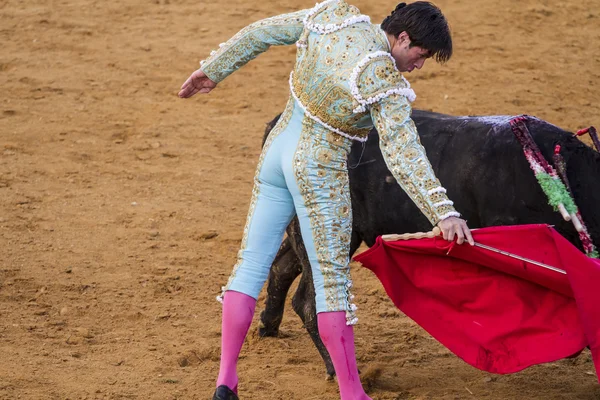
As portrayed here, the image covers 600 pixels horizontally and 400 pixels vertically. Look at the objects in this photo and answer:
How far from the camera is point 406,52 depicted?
3301 mm

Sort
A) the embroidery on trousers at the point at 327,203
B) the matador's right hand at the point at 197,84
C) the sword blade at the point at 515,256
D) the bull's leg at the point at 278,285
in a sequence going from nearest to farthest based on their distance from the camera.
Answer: the embroidery on trousers at the point at 327,203 < the sword blade at the point at 515,256 < the matador's right hand at the point at 197,84 < the bull's leg at the point at 278,285

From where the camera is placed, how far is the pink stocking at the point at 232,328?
3.47 metres

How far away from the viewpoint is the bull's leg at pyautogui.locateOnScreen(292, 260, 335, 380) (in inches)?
167

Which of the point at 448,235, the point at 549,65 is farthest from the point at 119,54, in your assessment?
the point at 448,235

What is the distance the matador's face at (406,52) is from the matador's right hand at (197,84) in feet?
2.87

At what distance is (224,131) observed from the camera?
7.61 metres

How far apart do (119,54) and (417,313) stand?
5676mm

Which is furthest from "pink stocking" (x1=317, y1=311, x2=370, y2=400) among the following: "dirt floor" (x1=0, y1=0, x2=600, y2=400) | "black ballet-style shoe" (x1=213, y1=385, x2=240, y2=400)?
"dirt floor" (x1=0, y1=0, x2=600, y2=400)

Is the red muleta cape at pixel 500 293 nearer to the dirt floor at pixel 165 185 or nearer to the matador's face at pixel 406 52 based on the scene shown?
the dirt floor at pixel 165 185

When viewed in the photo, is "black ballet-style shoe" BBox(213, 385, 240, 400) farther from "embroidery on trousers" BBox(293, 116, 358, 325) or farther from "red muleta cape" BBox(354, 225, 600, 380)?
"red muleta cape" BBox(354, 225, 600, 380)

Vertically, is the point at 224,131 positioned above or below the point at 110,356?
below

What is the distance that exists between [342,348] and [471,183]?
110 cm

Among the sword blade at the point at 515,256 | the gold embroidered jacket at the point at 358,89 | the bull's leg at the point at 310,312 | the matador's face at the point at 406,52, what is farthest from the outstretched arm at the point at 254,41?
the sword blade at the point at 515,256

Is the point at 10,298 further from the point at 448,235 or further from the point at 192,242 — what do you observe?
the point at 448,235
